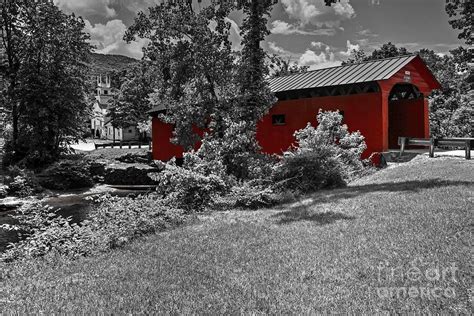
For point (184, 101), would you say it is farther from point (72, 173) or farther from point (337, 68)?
point (72, 173)

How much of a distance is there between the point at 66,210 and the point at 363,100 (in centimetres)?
1443

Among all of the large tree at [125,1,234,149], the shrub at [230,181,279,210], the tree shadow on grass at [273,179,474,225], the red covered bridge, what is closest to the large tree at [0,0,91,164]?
the large tree at [125,1,234,149]

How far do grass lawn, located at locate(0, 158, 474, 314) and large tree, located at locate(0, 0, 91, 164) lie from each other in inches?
886

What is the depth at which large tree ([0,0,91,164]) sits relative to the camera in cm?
2767

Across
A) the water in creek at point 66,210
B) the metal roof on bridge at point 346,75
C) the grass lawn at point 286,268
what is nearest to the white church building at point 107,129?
the water in creek at point 66,210

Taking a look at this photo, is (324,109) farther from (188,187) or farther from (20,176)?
(20,176)

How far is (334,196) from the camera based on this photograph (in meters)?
11.6

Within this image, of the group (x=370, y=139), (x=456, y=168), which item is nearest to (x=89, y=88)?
(x=370, y=139)

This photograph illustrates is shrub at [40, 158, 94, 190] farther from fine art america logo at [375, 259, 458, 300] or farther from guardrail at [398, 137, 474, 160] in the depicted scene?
fine art america logo at [375, 259, 458, 300]

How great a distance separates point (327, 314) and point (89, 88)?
30.9 m

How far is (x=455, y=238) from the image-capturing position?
6375mm

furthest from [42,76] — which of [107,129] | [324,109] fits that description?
[107,129]

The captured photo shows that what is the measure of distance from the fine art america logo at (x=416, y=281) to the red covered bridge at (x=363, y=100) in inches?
488

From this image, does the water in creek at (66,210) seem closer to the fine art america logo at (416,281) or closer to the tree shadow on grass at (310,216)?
the tree shadow on grass at (310,216)
